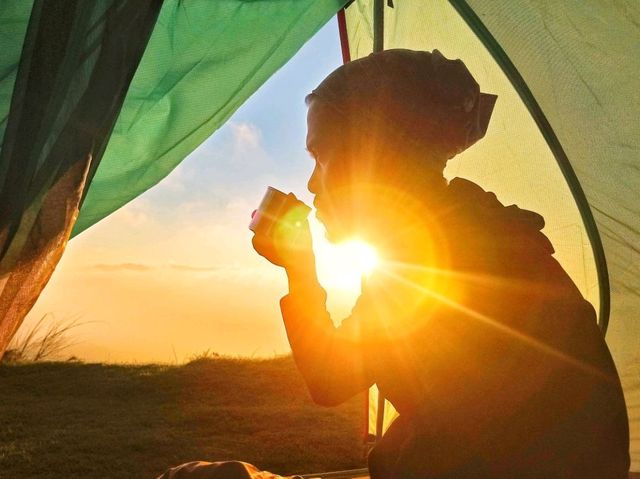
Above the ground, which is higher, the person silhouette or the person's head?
the person's head

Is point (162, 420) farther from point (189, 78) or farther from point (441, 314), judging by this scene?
point (441, 314)

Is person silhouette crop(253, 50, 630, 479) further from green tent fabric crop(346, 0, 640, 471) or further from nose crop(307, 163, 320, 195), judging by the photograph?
green tent fabric crop(346, 0, 640, 471)

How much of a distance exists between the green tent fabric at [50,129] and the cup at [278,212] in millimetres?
318

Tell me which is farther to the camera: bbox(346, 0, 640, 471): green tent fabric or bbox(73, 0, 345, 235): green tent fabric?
bbox(346, 0, 640, 471): green tent fabric

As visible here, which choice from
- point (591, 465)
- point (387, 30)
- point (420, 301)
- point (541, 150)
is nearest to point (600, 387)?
point (591, 465)

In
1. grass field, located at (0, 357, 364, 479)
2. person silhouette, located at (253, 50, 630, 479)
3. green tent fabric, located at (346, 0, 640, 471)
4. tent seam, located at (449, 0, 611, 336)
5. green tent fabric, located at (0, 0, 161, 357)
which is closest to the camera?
person silhouette, located at (253, 50, 630, 479)

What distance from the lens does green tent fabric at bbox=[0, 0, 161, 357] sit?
3.22 ft

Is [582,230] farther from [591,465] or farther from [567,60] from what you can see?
[591,465]

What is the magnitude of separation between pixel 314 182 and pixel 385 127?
0.53 feet

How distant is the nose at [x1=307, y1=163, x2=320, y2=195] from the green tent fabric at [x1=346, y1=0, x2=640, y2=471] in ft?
2.47

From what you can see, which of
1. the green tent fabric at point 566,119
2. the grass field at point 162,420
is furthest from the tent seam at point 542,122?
the grass field at point 162,420

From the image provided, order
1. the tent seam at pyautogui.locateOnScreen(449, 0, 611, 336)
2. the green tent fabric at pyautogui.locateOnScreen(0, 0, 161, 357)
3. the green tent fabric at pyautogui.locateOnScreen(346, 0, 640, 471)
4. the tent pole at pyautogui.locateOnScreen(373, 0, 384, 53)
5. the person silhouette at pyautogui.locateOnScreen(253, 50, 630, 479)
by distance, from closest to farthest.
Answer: the person silhouette at pyautogui.locateOnScreen(253, 50, 630, 479) < the green tent fabric at pyautogui.locateOnScreen(0, 0, 161, 357) < the green tent fabric at pyautogui.locateOnScreen(346, 0, 640, 471) < the tent seam at pyautogui.locateOnScreen(449, 0, 611, 336) < the tent pole at pyautogui.locateOnScreen(373, 0, 384, 53)

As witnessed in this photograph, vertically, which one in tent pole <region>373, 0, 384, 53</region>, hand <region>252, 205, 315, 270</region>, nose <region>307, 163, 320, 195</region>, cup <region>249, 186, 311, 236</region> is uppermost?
tent pole <region>373, 0, 384, 53</region>

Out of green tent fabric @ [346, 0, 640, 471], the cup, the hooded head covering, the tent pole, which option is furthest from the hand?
the tent pole
